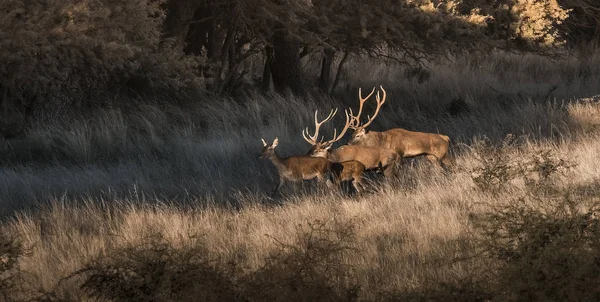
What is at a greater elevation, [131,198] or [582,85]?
[131,198]

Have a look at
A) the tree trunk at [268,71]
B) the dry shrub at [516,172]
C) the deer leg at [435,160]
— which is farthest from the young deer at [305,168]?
the tree trunk at [268,71]

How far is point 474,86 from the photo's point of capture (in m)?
22.7

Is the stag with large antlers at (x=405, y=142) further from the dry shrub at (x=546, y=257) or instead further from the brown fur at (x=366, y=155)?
the dry shrub at (x=546, y=257)

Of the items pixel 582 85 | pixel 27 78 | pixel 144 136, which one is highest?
pixel 27 78

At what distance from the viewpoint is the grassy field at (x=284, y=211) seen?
22.7 feet

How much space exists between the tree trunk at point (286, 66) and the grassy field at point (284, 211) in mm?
1000

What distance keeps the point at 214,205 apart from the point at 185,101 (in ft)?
26.1

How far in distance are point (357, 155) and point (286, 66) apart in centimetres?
874

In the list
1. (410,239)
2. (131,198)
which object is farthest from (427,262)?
(131,198)

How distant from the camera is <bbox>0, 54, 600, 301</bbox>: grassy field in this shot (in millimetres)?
6910

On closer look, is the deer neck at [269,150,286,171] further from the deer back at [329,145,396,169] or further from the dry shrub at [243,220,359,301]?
the dry shrub at [243,220,359,301]

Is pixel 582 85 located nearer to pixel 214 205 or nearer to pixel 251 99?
pixel 251 99

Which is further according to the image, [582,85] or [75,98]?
[582,85]

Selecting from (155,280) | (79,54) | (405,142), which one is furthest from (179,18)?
(155,280)
